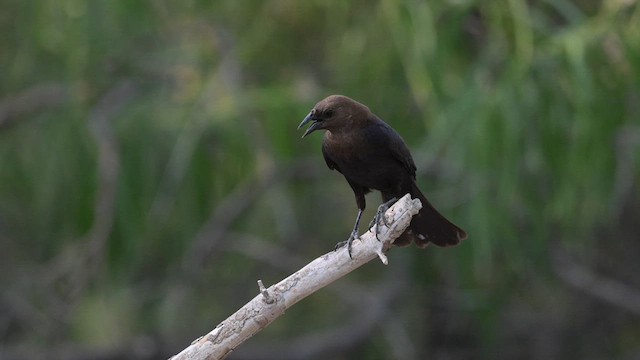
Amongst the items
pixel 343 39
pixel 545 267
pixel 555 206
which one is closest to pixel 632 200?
pixel 545 267

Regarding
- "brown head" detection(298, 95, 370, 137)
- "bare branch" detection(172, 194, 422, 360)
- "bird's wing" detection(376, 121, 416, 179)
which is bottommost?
"bare branch" detection(172, 194, 422, 360)

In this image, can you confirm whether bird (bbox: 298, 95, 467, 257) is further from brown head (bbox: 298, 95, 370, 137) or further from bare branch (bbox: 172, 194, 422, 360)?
bare branch (bbox: 172, 194, 422, 360)

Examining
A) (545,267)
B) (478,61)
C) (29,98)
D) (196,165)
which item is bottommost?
(545,267)

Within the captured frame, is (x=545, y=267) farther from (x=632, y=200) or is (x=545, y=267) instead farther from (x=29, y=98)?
(x=29, y=98)

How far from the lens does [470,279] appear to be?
7.74 meters

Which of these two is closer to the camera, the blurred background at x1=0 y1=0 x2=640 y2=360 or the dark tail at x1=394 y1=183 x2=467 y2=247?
the dark tail at x1=394 y1=183 x2=467 y2=247

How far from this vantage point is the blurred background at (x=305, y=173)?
630 cm

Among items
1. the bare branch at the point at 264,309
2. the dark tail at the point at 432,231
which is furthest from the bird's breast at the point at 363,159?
the bare branch at the point at 264,309

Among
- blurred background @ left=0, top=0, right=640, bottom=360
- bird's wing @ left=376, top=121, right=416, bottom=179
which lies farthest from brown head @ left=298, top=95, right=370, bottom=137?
blurred background @ left=0, top=0, right=640, bottom=360

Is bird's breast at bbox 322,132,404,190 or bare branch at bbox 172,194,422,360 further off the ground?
bird's breast at bbox 322,132,404,190

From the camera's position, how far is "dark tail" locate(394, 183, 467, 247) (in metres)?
4.23

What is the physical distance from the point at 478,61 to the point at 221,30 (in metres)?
1.97

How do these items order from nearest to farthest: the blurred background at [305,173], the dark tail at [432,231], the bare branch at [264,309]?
the bare branch at [264,309], the dark tail at [432,231], the blurred background at [305,173]

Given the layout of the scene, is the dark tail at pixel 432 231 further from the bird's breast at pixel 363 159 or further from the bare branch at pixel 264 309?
the bare branch at pixel 264 309
